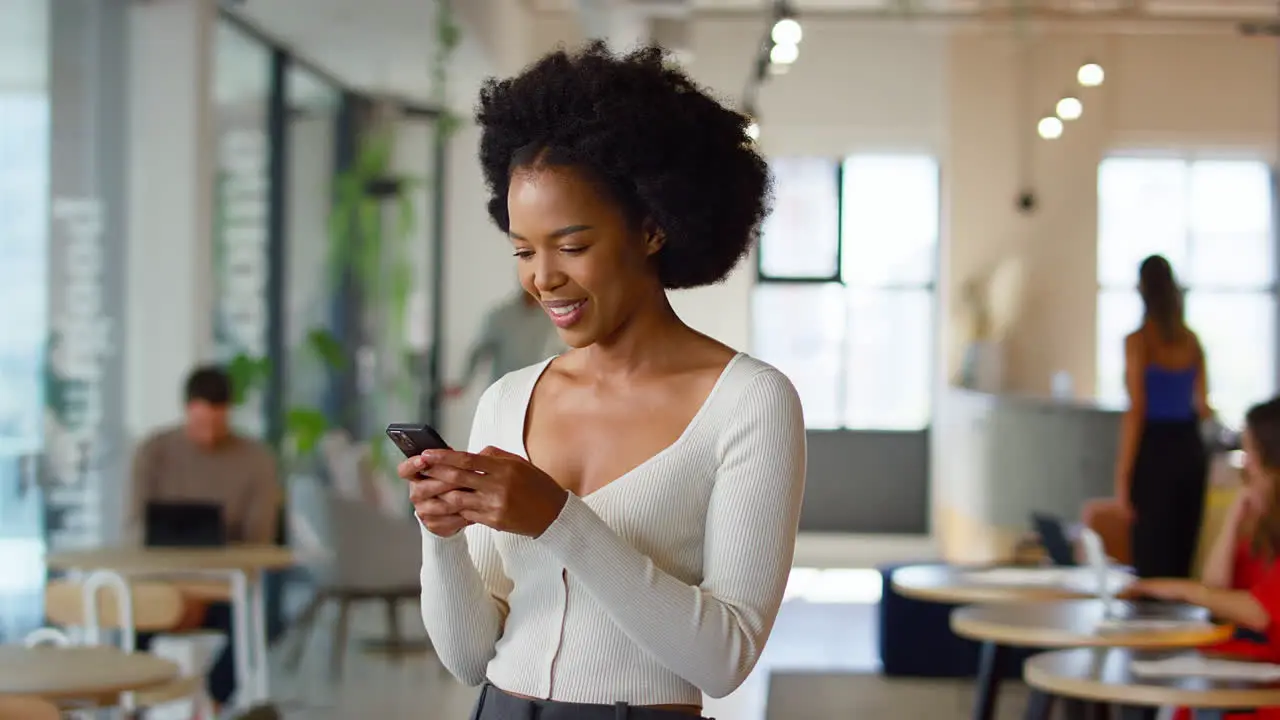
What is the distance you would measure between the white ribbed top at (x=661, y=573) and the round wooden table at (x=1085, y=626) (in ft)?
8.81

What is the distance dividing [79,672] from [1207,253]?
1145cm

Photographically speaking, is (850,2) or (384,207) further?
(850,2)

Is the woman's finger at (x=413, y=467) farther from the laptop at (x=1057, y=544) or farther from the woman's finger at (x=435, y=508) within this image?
the laptop at (x=1057, y=544)

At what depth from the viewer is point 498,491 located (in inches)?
56.8

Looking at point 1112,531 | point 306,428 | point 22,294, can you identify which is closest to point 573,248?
point 22,294

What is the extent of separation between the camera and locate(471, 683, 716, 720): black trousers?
1.56 meters

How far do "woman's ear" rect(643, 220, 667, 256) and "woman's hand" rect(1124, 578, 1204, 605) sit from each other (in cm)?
302

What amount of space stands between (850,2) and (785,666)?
629 cm

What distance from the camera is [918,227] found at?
44.8 feet

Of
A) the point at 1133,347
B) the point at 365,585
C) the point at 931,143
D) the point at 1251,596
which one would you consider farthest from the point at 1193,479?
the point at 931,143

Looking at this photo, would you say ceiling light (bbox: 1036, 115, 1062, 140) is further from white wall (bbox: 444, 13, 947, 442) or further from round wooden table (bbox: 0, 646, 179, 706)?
round wooden table (bbox: 0, 646, 179, 706)

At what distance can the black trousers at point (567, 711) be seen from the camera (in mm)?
1563

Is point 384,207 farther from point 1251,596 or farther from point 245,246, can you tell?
point 1251,596

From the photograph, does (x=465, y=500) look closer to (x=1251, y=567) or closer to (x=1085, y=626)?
(x=1085, y=626)
